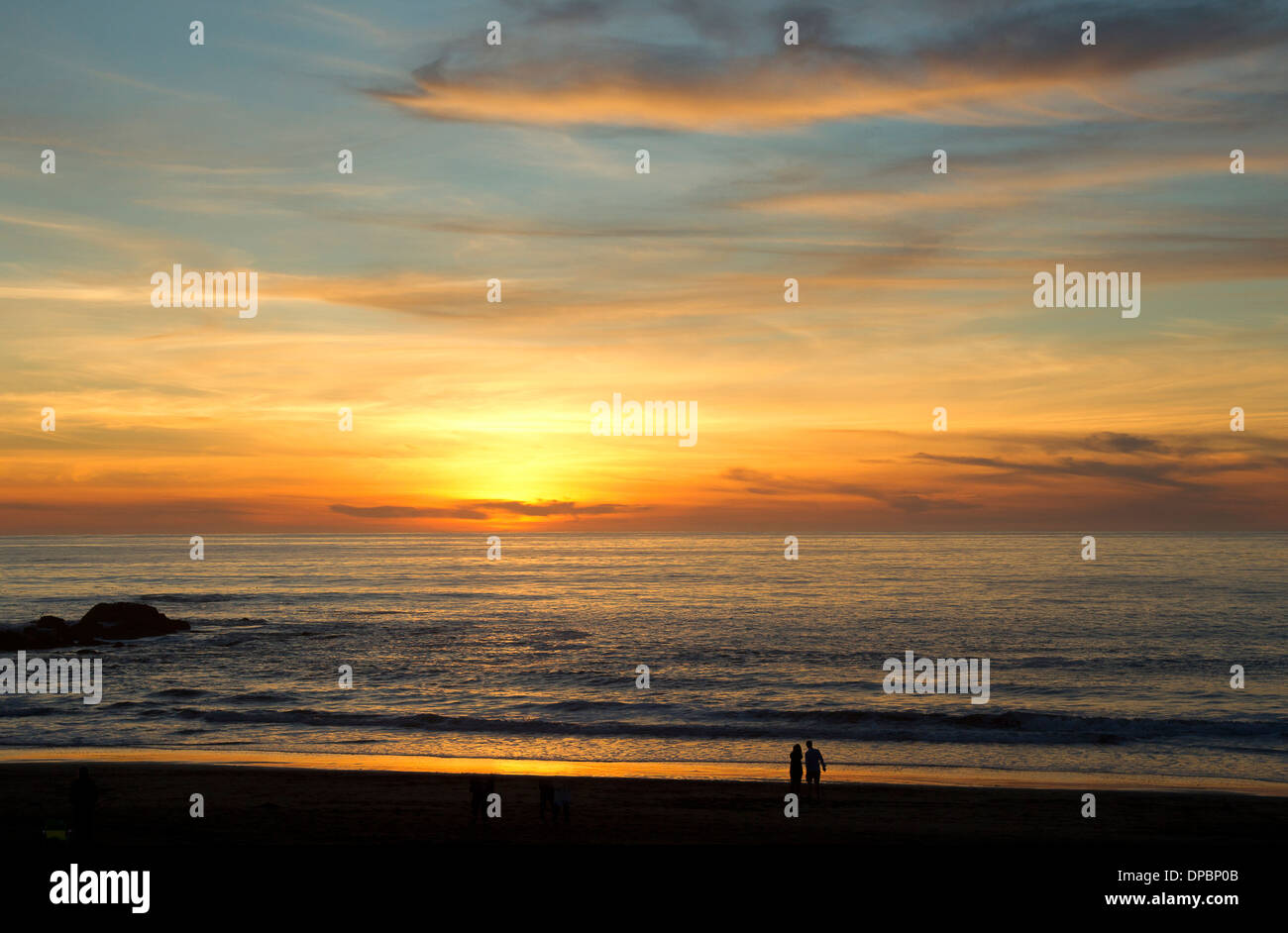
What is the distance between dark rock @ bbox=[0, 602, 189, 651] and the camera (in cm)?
5566

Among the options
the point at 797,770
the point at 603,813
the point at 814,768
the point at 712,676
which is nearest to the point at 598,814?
the point at 603,813

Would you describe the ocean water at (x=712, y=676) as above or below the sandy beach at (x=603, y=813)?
below

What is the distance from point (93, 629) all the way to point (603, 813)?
5244 centimetres

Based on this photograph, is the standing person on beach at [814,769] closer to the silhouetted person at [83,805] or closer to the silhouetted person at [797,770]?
the silhouetted person at [797,770]

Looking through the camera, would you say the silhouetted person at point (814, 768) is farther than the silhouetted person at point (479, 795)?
Yes

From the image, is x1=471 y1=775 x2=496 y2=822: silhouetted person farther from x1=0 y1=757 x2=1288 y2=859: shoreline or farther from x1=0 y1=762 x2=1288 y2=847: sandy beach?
x1=0 y1=762 x2=1288 y2=847: sandy beach

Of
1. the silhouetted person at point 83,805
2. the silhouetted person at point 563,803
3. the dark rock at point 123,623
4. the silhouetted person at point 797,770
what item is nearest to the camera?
the silhouetted person at point 83,805

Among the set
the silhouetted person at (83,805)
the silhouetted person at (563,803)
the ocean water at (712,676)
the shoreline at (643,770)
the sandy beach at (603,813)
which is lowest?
the ocean water at (712,676)

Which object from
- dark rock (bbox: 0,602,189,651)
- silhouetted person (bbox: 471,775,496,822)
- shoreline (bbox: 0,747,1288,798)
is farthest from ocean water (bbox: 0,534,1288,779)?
silhouetted person (bbox: 471,775,496,822)

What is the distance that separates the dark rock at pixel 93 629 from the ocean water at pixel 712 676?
2.22 meters

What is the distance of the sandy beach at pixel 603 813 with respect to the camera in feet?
65.9

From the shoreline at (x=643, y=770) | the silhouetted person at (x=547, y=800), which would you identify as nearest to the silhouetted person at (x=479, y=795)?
the silhouetted person at (x=547, y=800)
